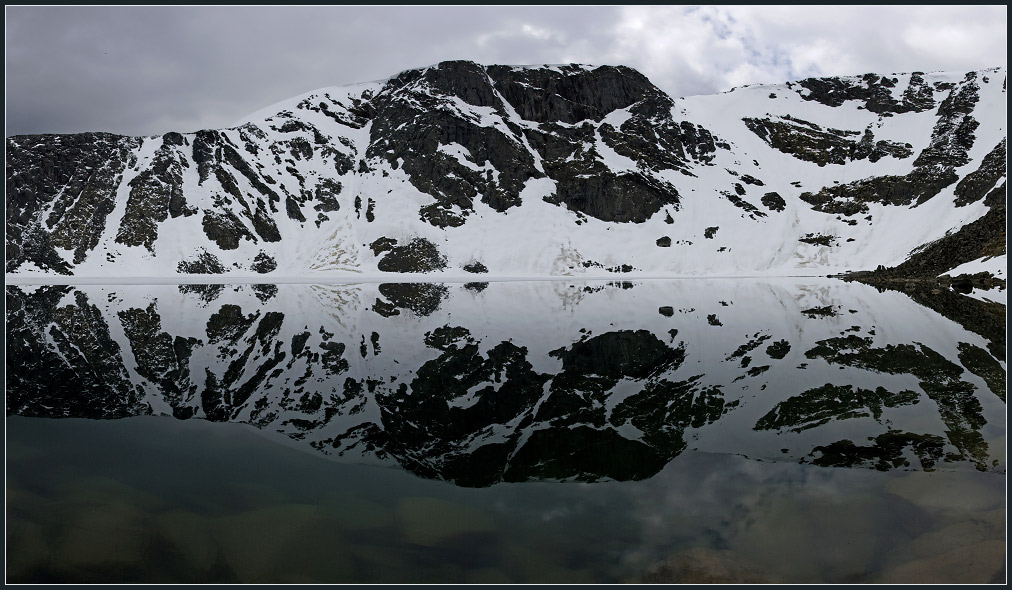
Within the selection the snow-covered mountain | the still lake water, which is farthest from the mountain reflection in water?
the snow-covered mountain

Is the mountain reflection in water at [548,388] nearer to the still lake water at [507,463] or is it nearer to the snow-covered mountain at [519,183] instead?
the still lake water at [507,463]

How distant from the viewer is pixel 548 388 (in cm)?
1842

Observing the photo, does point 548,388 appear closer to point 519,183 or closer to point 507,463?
point 507,463

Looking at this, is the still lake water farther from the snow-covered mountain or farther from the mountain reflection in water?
the snow-covered mountain

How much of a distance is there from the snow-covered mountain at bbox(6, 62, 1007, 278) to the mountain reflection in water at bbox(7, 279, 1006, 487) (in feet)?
313

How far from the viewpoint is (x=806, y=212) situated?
152 metres

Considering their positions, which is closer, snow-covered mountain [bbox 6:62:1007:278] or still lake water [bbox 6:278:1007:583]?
still lake water [bbox 6:278:1007:583]

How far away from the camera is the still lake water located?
8461mm

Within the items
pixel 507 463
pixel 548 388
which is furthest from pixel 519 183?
pixel 507 463

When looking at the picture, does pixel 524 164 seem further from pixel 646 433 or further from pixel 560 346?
pixel 646 433

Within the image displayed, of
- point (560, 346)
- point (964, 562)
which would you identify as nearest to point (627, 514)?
point (964, 562)

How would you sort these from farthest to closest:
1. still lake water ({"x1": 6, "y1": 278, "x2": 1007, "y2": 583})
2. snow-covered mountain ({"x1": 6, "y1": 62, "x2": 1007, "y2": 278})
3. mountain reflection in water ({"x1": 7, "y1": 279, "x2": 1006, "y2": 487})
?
snow-covered mountain ({"x1": 6, "y1": 62, "x2": 1007, "y2": 278}) → mountain reflection in water ({"x1": 7, "y1": 279, "x2": 1006, "y2": 487}) → still lake water ({"x1": 6, "y1": 278, "x2": 1007, "y2": 583})

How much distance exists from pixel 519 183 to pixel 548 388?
458 feet

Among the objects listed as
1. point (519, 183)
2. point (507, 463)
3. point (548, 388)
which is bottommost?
point (507, 463)
